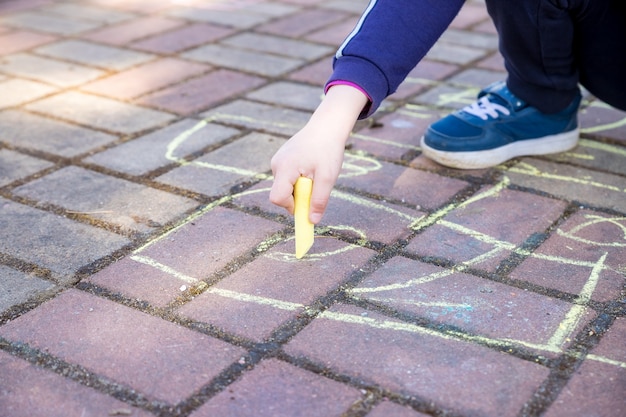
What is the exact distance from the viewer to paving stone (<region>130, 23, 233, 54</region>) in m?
3.21

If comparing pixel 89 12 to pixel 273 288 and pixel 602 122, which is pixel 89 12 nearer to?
pixel 602 122

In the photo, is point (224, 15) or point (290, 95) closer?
point (290, 95)

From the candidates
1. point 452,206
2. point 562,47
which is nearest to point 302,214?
point 452,206

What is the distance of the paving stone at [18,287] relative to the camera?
5.11ft

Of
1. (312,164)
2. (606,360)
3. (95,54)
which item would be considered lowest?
(606,360)

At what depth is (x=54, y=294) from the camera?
5.17 feet

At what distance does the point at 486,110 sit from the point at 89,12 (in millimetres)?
2241

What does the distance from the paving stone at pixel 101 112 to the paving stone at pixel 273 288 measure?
91 cm

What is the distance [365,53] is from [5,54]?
2.07 metres

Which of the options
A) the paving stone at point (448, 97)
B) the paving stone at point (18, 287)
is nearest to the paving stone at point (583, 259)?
the paving stone at point (448, 97)

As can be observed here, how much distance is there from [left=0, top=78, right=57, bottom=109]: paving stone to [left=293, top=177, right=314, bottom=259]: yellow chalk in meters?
1.42

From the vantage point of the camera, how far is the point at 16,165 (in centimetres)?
217

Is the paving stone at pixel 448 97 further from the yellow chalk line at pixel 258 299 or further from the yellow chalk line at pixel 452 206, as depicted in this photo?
the yellow chalk line at pixel 258 299

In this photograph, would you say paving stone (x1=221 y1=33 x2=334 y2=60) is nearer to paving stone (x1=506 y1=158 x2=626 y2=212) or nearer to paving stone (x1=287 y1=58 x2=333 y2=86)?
paving stone (x1=287 y1=58 x2=333 y2=86)
